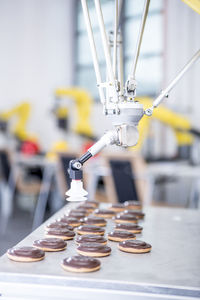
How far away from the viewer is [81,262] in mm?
832

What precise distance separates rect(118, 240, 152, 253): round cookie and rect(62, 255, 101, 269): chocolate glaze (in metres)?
0.12

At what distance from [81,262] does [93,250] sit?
0.08 meters

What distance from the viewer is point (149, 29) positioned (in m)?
5.26

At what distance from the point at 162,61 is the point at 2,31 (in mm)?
2584

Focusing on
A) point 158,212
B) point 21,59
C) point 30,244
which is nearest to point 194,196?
point 158,212

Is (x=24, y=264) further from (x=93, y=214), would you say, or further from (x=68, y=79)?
(x=68, y=79)

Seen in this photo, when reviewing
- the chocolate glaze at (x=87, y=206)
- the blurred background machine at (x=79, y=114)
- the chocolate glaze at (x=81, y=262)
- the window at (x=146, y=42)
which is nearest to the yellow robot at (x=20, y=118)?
the blurred background machine at (x=79, y=114)

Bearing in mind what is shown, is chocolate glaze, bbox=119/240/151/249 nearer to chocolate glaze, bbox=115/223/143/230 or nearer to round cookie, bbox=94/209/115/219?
chocolate glaze, bbox=115/223/143/230

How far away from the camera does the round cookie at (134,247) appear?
3.14 ft

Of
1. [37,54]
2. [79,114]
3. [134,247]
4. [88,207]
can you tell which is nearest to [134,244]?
[134,247]

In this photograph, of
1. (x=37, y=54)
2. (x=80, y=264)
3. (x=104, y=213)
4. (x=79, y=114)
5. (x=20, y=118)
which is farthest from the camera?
(x=37, y=54)

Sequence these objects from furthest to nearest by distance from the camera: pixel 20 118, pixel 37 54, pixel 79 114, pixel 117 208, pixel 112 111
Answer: pixel 37 54 < pixel 20 118 < pixel 79 114 < pixel 117 208 < pixel 112 111

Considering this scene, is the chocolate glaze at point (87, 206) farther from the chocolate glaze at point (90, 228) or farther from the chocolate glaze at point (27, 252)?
the chocolate glaze at point (27, 252)

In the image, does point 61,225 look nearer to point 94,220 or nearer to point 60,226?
point 60,226
